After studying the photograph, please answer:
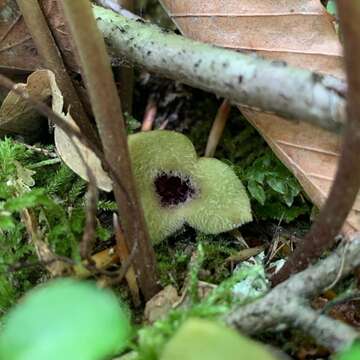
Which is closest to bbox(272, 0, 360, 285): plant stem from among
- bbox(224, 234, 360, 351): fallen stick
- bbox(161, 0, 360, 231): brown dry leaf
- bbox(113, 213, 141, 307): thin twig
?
bbox(224, 234, 360, 351): fallen stick

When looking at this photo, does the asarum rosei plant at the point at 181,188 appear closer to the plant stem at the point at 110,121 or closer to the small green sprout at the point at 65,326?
the plant stem at the point at 110,121

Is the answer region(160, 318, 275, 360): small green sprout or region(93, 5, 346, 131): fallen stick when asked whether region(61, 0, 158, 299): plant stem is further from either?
region(160, 318, 275, 360): small green sprout

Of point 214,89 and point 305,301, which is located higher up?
point 214,89

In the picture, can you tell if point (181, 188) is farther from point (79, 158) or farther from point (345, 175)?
point (345, 175)

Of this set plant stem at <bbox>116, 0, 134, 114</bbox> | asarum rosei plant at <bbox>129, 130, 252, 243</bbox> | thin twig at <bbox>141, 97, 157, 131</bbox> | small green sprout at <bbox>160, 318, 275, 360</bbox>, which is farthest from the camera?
thin twig at <bbox>141, 97, 157, 131</bbox>

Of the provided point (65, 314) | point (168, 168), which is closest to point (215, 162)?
point (168, 168)

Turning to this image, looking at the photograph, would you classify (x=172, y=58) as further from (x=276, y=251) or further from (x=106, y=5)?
(x=276, y=251)

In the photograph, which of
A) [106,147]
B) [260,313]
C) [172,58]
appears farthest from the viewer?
[172,58]
